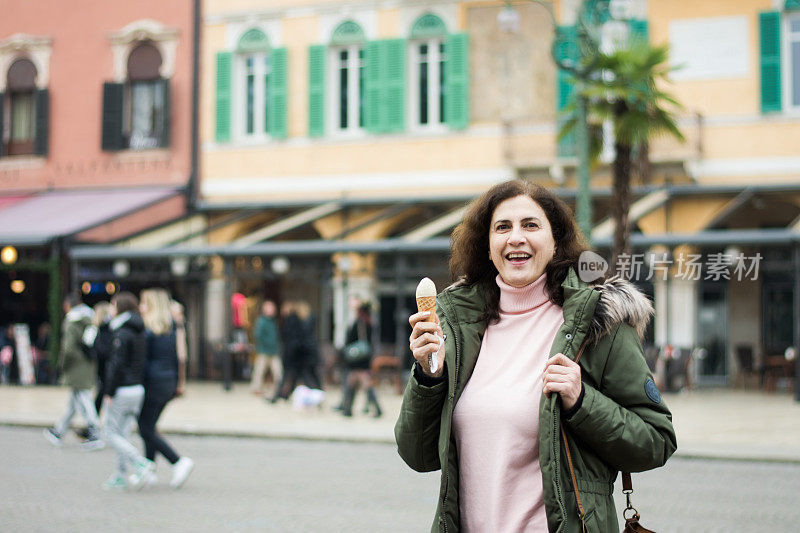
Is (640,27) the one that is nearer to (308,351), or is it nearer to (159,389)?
(308,351)

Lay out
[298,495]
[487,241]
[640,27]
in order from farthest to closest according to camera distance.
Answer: [640,27], [298,495], [487,241]

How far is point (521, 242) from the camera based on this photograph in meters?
3.01

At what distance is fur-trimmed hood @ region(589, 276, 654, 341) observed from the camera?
2.84 m

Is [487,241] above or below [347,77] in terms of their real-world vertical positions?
below

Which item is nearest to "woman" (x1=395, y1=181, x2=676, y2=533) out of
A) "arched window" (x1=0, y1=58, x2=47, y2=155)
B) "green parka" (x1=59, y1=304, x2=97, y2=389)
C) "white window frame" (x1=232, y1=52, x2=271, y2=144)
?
"green parka" (x1=59, y1=304, x2=97, y2=389)

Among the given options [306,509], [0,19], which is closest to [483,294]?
[306,509]

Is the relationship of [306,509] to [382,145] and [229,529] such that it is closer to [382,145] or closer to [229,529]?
[229,529]

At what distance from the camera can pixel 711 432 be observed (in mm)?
13930

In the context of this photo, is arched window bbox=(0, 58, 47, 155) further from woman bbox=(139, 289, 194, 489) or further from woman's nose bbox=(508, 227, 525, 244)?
woman's nose bbox=(508, 227, 525, 244)

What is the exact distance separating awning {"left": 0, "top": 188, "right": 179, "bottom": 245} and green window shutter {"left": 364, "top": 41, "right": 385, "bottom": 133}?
4707 millimetres

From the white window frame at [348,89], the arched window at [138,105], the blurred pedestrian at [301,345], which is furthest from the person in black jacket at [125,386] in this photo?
the arched window at [138,105]

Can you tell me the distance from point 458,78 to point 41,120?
9960mm

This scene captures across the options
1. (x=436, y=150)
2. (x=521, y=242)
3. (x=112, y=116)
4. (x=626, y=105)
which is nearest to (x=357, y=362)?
(x=626, y=105)

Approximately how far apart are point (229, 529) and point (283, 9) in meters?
16.9
